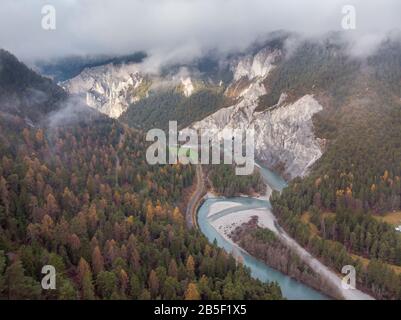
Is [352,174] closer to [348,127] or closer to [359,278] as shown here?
[348,127]

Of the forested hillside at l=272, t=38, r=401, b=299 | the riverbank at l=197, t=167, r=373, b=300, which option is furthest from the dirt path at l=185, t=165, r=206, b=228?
the forested hillside at l=272, t=38, r=401, b=299

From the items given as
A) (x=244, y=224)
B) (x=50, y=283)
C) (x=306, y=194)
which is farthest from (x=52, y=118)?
(x=50, y=283)

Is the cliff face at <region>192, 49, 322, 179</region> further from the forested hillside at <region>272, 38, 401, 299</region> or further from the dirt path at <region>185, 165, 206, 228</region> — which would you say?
the dirt path at <region>185, 165, 206, 228</region>

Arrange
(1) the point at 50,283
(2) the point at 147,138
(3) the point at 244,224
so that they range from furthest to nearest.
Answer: (2) the point at 147,138
(3) the point at 244,224
(1) the point at 50,283

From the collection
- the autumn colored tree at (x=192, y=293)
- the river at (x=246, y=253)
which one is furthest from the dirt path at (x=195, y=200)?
the autumn colored tree at (x=192, y=293)

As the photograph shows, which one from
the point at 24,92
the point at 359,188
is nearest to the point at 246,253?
the point at 359,188

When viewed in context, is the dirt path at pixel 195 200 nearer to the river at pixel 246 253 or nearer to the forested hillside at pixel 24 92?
the river at pixel 246 253
